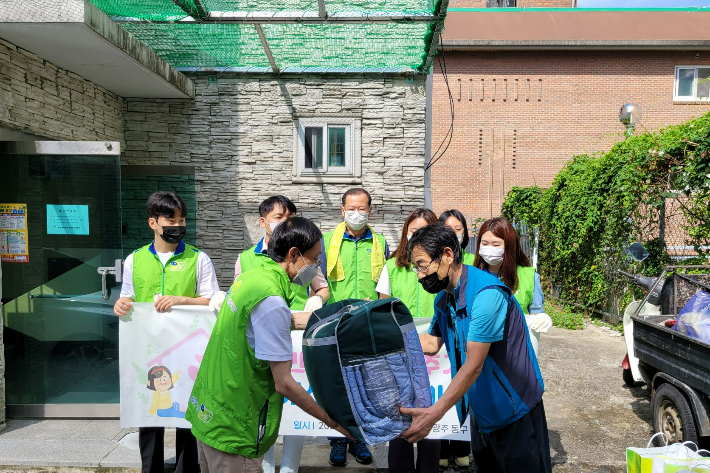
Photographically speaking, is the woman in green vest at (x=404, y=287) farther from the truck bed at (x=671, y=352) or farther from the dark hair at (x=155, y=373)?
the truck bed at (x=671, y=352)

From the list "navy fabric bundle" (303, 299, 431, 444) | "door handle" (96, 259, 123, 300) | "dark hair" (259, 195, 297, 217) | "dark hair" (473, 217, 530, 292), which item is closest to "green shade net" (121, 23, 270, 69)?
"dark hair" (259, 195, 297, 217)

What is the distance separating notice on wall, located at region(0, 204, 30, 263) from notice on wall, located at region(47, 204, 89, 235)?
0.68 ft

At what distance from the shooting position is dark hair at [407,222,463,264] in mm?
2664

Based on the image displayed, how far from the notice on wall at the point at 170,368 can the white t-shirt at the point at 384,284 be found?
554 millimetres

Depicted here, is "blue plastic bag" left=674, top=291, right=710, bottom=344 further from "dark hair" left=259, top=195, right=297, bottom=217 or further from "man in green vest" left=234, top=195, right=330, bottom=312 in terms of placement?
"dark hair" left=259, top=195, right=297, bottom=217

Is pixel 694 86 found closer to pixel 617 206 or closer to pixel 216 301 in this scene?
pixel 617 206

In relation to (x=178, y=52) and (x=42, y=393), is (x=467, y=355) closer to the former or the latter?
(x=42, y=393)

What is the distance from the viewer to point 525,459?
277 centimetres

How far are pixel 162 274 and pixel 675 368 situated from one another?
4015 mm

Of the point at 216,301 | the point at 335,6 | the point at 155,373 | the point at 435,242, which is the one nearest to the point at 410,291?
the point at 216,301

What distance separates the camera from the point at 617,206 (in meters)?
9.25

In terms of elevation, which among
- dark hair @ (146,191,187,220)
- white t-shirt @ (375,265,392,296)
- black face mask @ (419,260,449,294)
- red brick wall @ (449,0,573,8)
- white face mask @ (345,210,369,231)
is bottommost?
white t-shirt @ (375,265,392,296)

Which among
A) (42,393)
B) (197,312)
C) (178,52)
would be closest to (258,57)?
(178,52)

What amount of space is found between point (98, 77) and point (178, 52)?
1.03m
